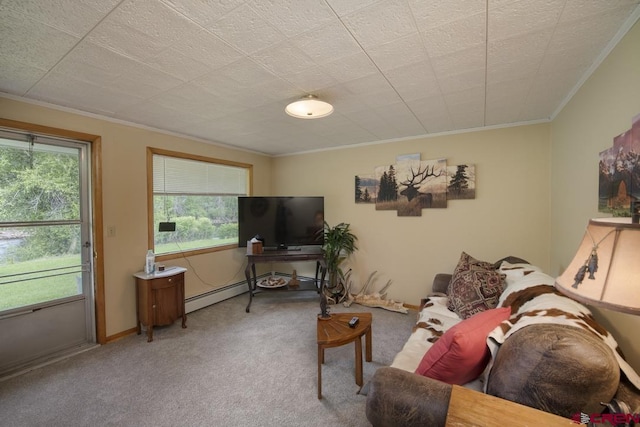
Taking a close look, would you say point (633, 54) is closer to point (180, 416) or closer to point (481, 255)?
point (481, 255)

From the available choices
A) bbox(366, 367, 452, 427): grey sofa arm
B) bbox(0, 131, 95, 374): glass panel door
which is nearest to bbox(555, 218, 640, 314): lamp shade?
bbox(366, 367, 452, 427): grey sofa arm

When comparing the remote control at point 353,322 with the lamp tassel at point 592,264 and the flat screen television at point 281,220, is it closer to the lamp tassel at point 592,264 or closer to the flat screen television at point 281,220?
the lamp tassel at point 592,264

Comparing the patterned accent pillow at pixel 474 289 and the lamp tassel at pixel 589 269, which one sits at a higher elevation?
the lamp tassel at pixel 589 269

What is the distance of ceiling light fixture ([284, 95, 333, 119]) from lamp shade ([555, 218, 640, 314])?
1697 millimetres

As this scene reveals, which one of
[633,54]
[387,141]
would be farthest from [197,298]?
[633,54]

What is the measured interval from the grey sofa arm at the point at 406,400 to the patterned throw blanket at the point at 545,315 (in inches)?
14.5

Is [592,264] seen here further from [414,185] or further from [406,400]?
[414,185]

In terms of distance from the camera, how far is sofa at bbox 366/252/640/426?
2.96 ft

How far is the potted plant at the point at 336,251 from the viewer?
149 inches

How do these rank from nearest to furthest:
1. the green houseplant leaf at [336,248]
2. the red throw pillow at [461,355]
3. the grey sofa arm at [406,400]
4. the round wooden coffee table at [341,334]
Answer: the grey sofa arm at [406,400], the red throw pillow at [461,355], the round wooden coffee table at [341,334], the green houseplant leaf at [336,248]

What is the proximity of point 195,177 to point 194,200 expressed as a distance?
327mm

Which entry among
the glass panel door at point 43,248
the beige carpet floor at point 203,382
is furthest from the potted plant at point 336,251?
the glass panel door at point 43,248

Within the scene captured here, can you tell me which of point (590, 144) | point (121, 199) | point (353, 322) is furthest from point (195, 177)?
point (590, 144)

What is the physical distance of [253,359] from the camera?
2.42 metres
